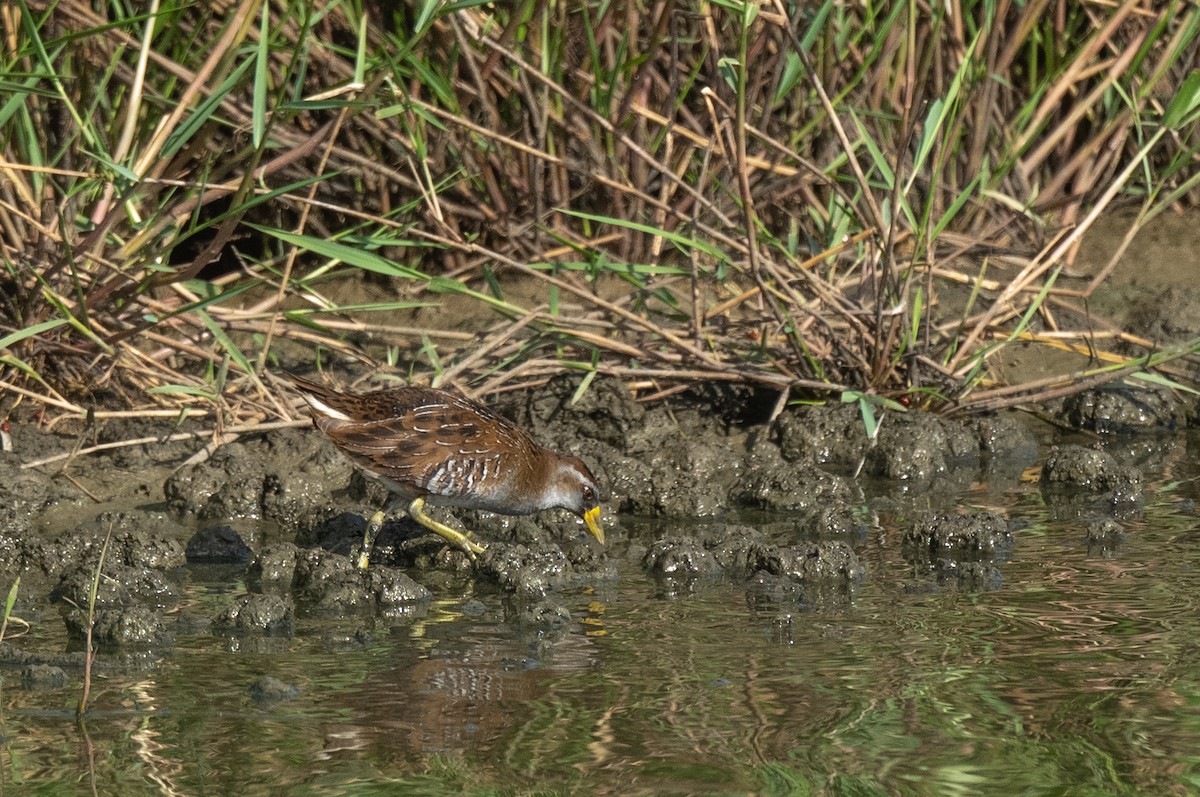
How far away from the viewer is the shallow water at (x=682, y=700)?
3496mm

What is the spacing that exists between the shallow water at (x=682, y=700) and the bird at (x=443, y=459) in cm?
54

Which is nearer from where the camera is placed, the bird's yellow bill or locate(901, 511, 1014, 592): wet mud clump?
locate(901, 511, 1014, 592): wet mud clump

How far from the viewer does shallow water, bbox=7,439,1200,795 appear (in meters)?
3.50

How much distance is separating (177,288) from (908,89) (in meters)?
2.93

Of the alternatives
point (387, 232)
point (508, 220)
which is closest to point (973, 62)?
Result: point (508, 220)

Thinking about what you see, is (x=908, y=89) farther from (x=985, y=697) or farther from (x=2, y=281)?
(x=2, y=281)

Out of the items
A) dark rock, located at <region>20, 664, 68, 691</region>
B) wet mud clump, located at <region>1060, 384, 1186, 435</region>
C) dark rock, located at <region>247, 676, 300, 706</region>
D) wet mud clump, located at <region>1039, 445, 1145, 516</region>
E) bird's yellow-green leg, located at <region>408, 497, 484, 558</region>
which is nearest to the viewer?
dark rock, located at <region>247, 676, 300, 706</region>

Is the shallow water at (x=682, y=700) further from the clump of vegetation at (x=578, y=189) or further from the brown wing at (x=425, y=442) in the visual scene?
the clump of vegetation at (x=578, y=189)

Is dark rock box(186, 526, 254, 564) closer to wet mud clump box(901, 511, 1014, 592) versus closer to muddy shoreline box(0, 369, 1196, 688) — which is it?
muddy shoreline box(0, 369, 1196, 688)

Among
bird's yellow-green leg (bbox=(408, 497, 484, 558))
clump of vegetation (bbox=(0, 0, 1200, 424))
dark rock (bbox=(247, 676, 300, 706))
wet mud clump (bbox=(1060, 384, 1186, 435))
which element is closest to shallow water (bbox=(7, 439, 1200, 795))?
dark rock (bbox=(247, 676, 300, 706))

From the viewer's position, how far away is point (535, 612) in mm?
4785

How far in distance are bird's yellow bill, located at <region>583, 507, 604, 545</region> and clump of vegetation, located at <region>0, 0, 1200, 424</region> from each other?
1.03 m

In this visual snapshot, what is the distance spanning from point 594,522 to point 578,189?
8.74 ft

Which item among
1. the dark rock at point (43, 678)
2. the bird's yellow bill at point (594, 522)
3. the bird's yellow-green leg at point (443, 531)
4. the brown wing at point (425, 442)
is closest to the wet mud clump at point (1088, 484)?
the bird's yellow bill at point (594, 522)
